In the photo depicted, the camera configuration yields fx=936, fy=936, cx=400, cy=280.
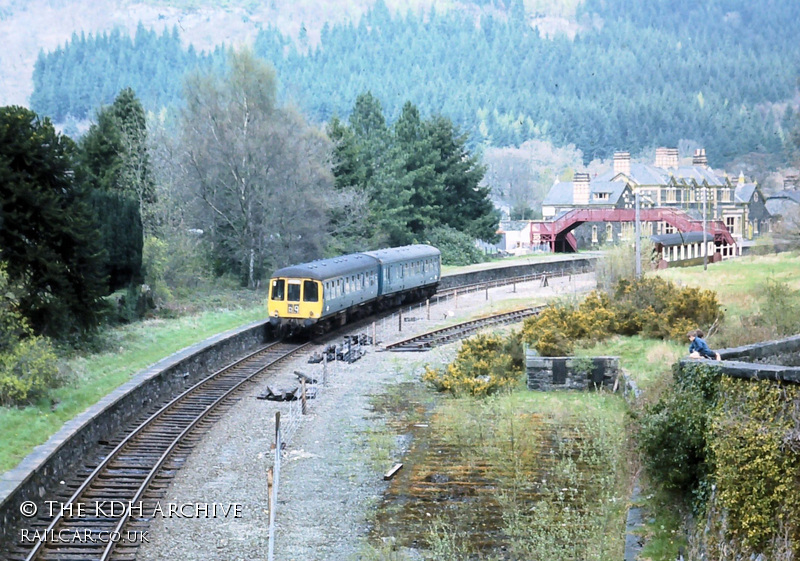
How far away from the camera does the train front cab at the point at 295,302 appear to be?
100 ft

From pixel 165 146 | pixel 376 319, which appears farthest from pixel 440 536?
Result: pixel 165 146

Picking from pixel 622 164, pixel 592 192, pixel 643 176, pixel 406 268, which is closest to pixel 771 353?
pixel 406 268

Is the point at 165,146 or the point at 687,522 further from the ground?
the point at 165,146

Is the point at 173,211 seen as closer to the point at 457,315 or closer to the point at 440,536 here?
the point at 457,315

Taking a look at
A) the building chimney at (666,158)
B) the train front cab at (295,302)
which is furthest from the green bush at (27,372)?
the building chimney at (666,158)

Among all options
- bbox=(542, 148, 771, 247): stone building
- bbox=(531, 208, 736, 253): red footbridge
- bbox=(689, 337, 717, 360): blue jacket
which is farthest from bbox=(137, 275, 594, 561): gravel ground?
bbox=(542, 148, 771, 247): stone building

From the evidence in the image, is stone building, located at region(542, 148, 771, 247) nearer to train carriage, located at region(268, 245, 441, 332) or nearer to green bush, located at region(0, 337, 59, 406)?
train carriage, located at region(268, 245, 441, 332)

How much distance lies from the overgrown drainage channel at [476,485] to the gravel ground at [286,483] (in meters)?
0.53

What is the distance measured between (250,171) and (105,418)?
78.3 feet

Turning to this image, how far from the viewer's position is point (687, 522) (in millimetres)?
11891

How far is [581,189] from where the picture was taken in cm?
8394

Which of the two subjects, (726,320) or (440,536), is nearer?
(440,536)

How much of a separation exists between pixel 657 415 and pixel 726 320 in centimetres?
1371

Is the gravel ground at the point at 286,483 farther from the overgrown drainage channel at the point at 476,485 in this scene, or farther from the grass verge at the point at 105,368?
the grass verge at the point at 105,368
